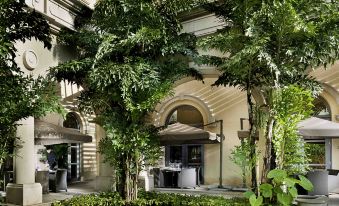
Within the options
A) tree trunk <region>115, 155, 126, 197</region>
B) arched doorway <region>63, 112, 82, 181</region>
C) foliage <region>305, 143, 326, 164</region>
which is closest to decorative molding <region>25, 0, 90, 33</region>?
tree trunk <region>115, 155, 126, 197</region>

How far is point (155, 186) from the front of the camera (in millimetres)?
14031

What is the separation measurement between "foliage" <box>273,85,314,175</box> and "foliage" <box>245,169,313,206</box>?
1.21 ft

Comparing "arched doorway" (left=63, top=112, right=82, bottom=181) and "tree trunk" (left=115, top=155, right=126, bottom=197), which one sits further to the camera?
"arched doorway" (left=63, top=112, right=82, bottom=181)

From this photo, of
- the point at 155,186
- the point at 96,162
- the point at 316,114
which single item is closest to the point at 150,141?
the point at 155,186

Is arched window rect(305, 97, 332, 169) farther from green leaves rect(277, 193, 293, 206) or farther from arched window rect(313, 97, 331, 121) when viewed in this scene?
green leaves rect(277, 193, 293, 206)

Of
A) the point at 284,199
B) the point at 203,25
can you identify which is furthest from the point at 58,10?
the point at 284,199

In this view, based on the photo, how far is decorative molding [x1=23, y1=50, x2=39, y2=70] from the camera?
9.31 metres

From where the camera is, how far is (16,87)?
5.50 metres

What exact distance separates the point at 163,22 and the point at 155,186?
7.34m

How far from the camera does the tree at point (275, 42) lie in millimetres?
6672

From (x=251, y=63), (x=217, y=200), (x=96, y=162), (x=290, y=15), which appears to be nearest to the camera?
(x=290, y=15)

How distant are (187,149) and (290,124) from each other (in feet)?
33.4

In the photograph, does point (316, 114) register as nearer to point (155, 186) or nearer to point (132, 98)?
point (155, 186)

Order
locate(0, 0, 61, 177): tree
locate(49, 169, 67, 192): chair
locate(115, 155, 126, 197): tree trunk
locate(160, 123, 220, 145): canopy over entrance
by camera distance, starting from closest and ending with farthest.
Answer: locate(0, 0, 61, 177): tree, locate(115, 155, 126, 197): tree trunk, locate(160, 123, 220, 145): canopy over entrance, locate(49, 169, 67, 192): chair
